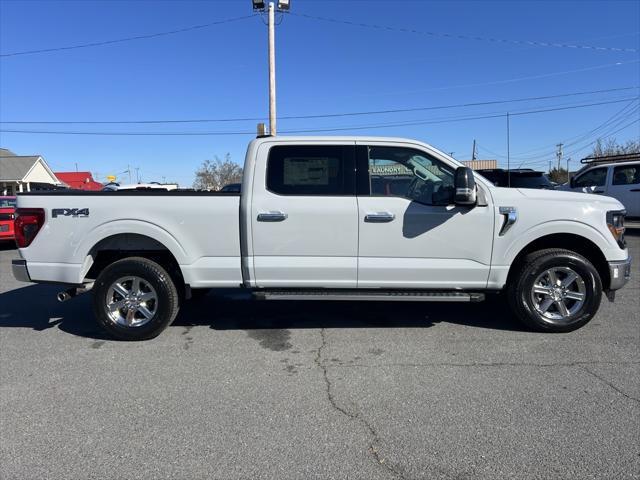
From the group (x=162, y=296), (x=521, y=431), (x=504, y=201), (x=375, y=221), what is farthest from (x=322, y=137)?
(x=521, y=431)

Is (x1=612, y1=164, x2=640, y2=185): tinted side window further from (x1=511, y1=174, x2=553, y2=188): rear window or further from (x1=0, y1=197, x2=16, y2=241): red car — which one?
(x1=0, y1=197, x2=16, y2=241): red car

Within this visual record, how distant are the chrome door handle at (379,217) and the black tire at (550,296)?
1.49 m

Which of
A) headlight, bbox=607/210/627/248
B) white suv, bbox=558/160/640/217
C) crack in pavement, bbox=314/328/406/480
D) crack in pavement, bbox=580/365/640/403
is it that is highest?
white suv, bbox=558/160/640/217

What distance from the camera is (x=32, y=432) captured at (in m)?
3.17

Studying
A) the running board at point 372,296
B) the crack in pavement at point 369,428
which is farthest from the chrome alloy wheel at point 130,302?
the crack in pavement at point 369,428

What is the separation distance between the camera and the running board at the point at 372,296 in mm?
4828

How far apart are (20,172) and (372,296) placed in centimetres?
5883

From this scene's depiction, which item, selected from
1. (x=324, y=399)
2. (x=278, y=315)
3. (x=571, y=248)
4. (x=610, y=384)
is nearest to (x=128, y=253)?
(x=278, y=315)

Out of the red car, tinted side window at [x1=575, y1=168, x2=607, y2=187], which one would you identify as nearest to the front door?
the red car

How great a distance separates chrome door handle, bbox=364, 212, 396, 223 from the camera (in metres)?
4.77

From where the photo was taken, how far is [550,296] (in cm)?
496

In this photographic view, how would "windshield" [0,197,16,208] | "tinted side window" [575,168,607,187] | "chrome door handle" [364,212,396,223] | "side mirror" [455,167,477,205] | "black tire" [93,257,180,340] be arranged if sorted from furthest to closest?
1. "tinted side window" [575,168,607,187]
2. "windshield" [0,197,16,208]
3. "black tire" [93,257,180,340]
4. "chrome door handle" [364,212,396,223]
5. "side mirror" [455,167,477,205]

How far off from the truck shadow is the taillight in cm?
114

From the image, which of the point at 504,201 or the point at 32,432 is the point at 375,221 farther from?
the point at 32,432
